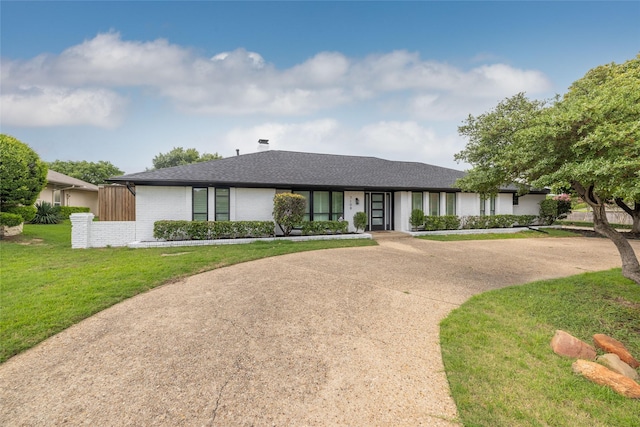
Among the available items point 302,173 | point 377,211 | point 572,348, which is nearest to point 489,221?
point 377,211

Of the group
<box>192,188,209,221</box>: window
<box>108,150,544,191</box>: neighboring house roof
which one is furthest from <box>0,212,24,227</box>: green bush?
<box>192,188,209,221</box>: window

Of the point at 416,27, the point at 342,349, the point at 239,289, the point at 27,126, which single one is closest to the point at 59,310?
the point at 239,289

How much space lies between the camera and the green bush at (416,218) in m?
14.4

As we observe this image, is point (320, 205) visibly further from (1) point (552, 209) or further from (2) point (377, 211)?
(1) point (552, 209)

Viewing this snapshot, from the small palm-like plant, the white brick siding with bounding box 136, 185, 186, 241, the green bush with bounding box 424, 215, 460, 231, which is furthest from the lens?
the small palm-like plant

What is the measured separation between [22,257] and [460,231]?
18430mm

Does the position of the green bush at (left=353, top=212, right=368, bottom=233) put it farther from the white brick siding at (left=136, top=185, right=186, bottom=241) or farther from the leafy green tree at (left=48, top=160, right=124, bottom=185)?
the leafy green tree at (left=48, top=160, right=124, bottom=185)

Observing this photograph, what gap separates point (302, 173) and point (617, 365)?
1272 cm

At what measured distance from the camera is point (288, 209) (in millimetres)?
12039

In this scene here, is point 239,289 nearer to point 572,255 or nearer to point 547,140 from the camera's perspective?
point 547,140

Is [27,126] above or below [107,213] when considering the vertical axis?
above

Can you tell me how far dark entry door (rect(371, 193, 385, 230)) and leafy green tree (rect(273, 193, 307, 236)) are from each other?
4988 mm

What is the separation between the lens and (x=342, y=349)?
351 centimetres

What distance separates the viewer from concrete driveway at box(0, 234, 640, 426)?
2.45m
